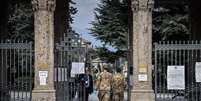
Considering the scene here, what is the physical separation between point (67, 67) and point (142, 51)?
352 centimetres

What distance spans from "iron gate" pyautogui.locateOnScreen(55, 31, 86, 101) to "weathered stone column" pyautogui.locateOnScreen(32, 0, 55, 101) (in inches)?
53.6

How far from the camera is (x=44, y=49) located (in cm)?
2473

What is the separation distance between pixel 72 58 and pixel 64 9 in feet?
12.9

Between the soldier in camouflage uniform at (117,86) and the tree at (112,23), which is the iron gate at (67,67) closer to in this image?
the soldier in camouflage uniform at (117,86)

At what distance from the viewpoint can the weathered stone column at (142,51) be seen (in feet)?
80.9

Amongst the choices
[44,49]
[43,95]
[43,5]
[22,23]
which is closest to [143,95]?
[43,95]

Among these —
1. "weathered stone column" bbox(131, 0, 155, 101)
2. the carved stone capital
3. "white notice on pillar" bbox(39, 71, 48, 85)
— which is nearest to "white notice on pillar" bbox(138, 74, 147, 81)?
"weathered stone column" bbox(131, 0, 155, 101)

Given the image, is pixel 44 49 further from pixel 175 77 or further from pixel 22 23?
pixel 22 23

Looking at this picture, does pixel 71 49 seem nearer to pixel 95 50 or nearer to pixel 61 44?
pixel 61 44

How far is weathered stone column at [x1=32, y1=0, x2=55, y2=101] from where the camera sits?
81.1 ft

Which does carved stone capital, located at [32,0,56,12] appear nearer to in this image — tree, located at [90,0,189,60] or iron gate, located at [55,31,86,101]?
iron gate, located at [55,31,86,101]

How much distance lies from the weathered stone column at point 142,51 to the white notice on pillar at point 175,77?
70 cm

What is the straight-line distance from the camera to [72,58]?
26.6 meters

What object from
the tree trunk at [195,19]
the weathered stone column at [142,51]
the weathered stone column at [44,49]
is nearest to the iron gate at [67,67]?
the weathered stone column at [44,49]
